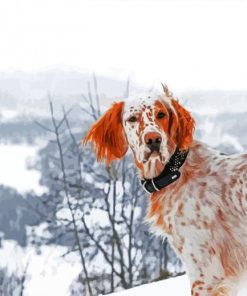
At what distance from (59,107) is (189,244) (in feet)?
8.65

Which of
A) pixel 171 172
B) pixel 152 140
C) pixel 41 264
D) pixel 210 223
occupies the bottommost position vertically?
pixel 41 264

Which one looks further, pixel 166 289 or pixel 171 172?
pixel 166 289

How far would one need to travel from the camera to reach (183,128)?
4.58ft

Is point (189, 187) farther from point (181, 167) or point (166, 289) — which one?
point (166, 289)

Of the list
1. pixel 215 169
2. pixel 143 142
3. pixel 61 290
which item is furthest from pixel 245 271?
pixel 61 290

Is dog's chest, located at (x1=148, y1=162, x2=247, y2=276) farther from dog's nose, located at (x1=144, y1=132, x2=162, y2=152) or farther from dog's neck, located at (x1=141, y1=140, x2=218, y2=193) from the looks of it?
dog's nose, located at (x1=144, y1=132, x2=162, y2=152)

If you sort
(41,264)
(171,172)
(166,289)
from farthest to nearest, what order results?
(41,264), (166,289), (171,172)

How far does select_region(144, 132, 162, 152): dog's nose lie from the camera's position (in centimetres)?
132

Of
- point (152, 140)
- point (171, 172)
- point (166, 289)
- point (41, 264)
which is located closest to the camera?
point (152, 140)

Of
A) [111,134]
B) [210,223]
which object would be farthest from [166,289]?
[111,134]

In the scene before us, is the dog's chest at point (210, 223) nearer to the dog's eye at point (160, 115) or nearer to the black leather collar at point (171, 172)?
the black leather collar at point (171, 172)

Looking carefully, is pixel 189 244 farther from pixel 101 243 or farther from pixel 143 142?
pixel 101 243

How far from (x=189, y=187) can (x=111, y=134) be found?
24cm

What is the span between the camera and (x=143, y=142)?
4.39 ft
